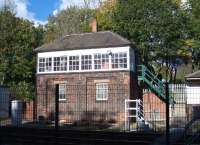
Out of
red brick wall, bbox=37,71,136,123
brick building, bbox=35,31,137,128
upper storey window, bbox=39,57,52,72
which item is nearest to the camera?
red brick wall, bbox=37,71,136,123

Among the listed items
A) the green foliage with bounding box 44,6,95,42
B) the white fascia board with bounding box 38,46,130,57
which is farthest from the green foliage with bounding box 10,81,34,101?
the green foliage with bounding box 44,6,95,42

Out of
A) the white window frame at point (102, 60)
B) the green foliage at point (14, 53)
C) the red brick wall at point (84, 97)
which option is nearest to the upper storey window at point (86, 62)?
the white window frame at point (102, 60)

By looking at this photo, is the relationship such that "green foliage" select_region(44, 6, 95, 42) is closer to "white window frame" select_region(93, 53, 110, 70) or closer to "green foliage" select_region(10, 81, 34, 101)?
"green foliage" select_region(10, 81, 34, 101)

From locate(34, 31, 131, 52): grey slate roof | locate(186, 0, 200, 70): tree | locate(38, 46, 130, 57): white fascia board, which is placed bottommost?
locate(38, 46, 130, 57): white fascia board

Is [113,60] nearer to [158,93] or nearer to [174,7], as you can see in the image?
[158,93]

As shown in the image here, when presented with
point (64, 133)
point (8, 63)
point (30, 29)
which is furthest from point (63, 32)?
point (64, 133)

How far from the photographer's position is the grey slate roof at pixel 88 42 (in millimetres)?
42156

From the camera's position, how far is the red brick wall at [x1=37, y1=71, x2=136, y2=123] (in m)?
37.4

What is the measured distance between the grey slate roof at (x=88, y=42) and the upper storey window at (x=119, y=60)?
2.79 feet

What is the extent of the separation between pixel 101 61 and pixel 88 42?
2.63 metres

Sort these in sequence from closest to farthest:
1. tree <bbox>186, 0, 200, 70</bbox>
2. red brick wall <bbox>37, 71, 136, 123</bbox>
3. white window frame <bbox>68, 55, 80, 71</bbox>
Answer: red brick wall <bbox>37, 71, 136, 123</bbox>, white window frame <bbox>68, 55, 80, 71</bbox>, tree <bbox>186, 0, 200, 70</bbox>

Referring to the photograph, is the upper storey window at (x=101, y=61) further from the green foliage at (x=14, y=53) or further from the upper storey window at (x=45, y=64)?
the green foliage at (x=14, y=53)

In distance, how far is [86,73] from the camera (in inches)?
1676

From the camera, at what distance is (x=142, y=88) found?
4422 centimetres
